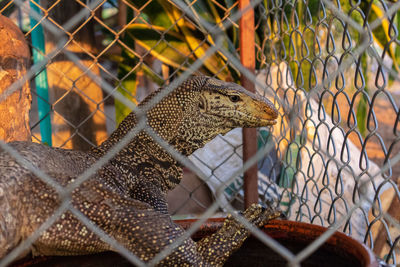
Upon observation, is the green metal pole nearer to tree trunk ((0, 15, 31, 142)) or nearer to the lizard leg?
tree trunk ((0, 15, 31, 142))

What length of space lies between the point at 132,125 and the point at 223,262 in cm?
71

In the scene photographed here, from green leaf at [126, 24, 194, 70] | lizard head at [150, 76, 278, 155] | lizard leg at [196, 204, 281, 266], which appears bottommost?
lizard leg at [196, 204, 281, 266]

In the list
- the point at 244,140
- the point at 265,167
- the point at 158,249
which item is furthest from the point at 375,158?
the point at 158,249

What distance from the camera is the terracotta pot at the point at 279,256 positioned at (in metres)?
1.62

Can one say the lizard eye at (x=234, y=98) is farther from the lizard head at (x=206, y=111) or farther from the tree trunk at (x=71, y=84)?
the tree trunk at (x=71, y=84)

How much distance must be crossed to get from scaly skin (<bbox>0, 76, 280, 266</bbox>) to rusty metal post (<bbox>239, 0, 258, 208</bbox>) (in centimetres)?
54

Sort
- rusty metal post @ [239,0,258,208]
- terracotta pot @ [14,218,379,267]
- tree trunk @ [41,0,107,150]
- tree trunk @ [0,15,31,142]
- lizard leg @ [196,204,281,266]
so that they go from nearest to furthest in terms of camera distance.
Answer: terracotta pot @ [14,218,379,267] < lizard leg @ [196,204,281,266] < tree trunk @ [0,15,31,142] < rusty metal post @ [239,0,258,208] < tree trunk @ [41,0,107,150]

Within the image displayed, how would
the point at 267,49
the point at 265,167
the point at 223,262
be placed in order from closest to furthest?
the point at 223,262
the point at 267,49
the point at 265,167

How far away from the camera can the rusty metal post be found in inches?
98.5

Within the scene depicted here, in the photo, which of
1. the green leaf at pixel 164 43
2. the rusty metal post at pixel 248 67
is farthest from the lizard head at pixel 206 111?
the green leaf at pixel 164 43

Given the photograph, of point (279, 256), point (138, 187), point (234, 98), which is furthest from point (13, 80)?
point (279, 256)

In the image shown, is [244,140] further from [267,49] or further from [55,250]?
[55,250]

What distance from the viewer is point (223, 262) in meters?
1.74

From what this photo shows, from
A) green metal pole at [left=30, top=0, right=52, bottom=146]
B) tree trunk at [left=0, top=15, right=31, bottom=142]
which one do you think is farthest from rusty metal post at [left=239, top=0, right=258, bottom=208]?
green metal pole at [left=30, top=0, right=52, bottom=146]
